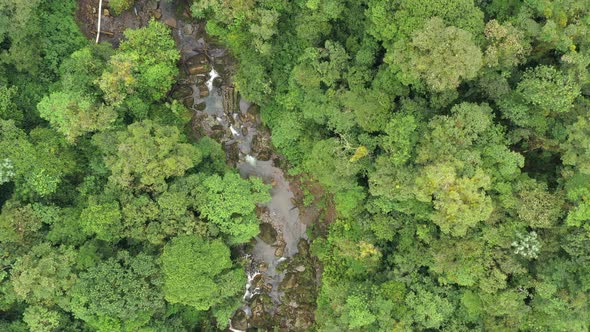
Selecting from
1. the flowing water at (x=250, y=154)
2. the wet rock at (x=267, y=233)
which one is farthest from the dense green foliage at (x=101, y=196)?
the wet rock at (x=267, y=233)

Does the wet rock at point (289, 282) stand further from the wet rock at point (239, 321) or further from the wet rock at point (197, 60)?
the wet rock at point (197, 60)

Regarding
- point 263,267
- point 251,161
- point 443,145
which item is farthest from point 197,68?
point 443,145

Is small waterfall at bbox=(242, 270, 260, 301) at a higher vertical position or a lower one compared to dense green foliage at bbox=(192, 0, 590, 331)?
lower

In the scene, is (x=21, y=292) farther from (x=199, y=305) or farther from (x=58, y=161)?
(x=199, y=305)

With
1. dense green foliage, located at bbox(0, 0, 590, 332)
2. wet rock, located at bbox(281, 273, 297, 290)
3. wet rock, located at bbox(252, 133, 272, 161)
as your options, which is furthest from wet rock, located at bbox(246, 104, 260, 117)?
wet rock, located at bbox(281, 273, 297, 290)

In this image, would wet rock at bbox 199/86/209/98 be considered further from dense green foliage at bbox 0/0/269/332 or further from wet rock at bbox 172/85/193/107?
dense green foliage at bbox 0/0/269/332

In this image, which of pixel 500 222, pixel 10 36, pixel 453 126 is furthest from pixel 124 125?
pixel 500 222
